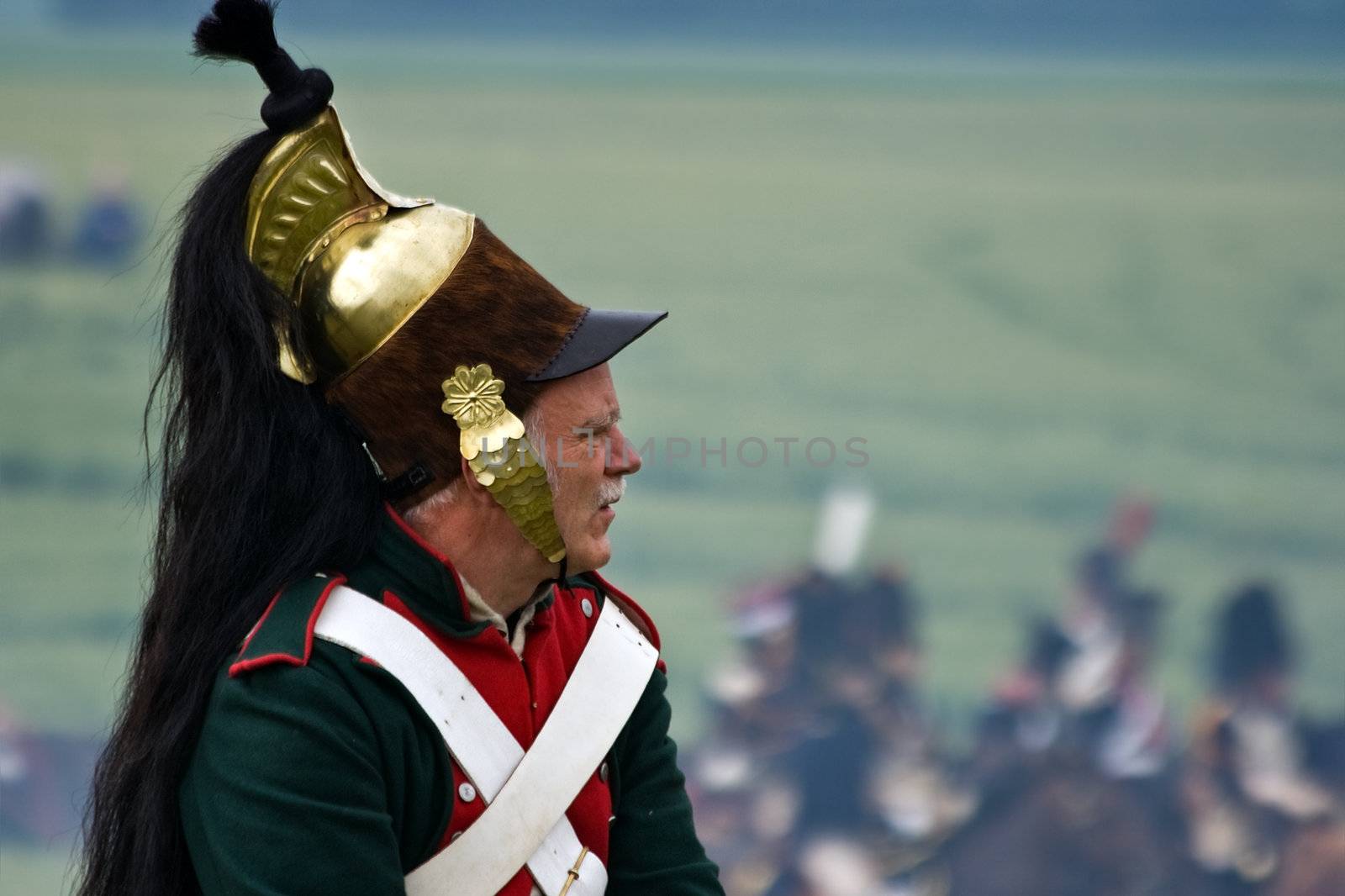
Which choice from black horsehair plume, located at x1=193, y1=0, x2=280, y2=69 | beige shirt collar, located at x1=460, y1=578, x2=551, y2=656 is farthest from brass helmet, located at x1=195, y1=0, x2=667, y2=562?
beige shirt collar, located at x1=460, y1=578, x2=551, y2=656

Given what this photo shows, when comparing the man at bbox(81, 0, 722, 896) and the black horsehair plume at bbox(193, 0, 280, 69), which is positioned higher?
the black horsehair plume at bbox(193, 0, 280, 69)

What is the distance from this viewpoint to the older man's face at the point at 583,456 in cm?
208

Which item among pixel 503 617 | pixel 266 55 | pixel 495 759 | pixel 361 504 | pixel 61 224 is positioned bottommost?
pixel 61 224

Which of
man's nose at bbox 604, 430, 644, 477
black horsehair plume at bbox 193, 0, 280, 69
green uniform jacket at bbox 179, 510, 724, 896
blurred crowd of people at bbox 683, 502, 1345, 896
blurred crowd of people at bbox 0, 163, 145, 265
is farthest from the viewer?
blurred crowd of people at bbox 0, 163, 145, 265

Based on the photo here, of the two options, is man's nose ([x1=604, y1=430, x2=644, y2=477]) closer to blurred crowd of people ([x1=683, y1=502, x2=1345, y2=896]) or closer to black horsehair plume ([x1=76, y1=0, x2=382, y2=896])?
black horsehair plume ([x1=76, y1=0, x2=382, y2=896])

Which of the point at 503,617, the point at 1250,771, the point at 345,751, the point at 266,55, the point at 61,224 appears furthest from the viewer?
the point at 61,224

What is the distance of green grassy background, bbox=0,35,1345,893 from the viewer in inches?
201

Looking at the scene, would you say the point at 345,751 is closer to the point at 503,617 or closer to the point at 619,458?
the point at 503,617

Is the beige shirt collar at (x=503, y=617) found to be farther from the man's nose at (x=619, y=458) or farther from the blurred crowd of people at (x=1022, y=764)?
the blurred crowd of people at (x=1022, y=764)

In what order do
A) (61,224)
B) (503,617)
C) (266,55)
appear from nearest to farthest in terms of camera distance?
(266,55)
(503,617)
(61,224)

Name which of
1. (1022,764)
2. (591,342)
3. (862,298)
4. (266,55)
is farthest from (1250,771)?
(266,55)

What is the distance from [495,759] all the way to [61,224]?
3586 mm

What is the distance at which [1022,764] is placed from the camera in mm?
5062

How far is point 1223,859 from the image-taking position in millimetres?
5043
